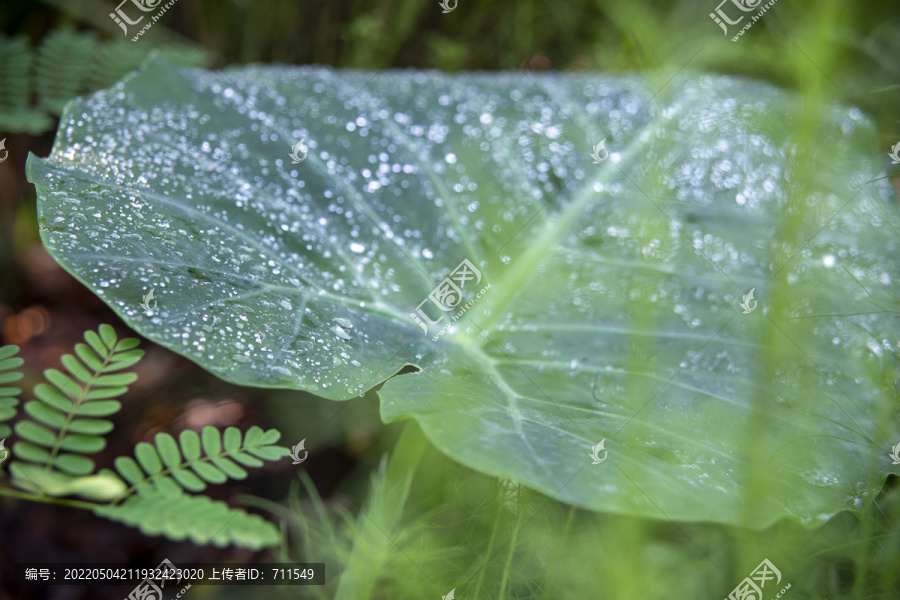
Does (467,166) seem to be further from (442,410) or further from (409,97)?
(442,410)

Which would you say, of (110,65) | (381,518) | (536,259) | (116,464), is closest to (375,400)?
(536,259)

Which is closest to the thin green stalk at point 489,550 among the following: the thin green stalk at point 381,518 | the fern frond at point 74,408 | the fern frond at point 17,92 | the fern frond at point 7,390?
the thin green stalk at point 381,518

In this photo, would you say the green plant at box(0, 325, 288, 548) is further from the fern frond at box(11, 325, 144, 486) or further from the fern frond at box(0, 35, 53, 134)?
the fern frond at box(0, 35, 53, 134)

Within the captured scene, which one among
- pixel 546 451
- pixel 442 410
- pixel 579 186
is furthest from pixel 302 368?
pixel 579 186

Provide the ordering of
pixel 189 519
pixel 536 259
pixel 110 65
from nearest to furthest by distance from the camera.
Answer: pixel 189 519 → pixel 536 259 → pixel 110 65

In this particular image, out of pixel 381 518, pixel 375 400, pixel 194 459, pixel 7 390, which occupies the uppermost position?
pixel 7 390

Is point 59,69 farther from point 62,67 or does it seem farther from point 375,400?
point 375,400

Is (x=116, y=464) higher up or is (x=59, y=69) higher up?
(x=59, y=69)
